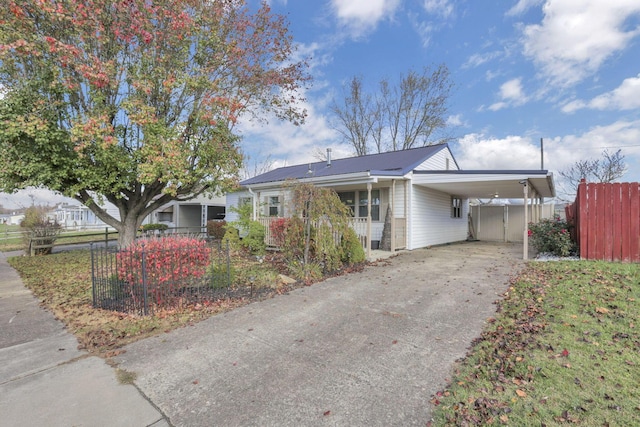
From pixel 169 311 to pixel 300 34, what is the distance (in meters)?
11.7

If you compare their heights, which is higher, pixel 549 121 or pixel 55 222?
pixel 549 121

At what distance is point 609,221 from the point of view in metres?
7.91

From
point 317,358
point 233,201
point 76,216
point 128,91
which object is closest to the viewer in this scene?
point 317,358

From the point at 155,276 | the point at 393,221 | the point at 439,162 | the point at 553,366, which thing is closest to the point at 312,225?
the point at 155,276

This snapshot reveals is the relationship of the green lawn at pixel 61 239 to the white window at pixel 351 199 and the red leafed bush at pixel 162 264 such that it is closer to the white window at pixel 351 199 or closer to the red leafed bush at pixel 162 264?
the white window at pixel 351 199

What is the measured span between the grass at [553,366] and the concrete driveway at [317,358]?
251 mm

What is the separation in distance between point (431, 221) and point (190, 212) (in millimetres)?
19757

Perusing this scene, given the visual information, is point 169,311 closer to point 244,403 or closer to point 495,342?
point 244,403

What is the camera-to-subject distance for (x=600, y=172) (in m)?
22.3

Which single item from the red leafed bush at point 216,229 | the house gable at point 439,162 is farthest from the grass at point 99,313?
the red leafed bush at point 216,229

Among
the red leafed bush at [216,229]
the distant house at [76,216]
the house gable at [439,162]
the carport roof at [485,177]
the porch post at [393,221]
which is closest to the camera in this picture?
the carport roof at [485,177]

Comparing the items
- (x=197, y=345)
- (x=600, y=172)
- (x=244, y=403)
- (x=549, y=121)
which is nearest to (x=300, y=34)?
(x=197, y=345)

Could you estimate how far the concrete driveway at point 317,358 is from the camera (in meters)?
2.57

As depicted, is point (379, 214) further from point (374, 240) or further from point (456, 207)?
point (456, 207)
